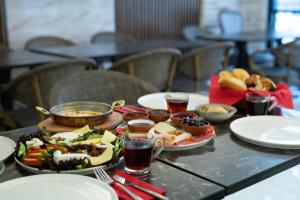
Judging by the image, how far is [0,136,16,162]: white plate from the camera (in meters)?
1.11

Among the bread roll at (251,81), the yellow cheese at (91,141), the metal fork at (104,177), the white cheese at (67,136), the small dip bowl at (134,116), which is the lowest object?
the metal fork at (104,177)

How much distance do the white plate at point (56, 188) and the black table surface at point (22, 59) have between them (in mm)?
1982

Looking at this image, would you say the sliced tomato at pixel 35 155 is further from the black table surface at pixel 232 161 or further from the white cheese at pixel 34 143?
the black table surface at pixel 232 161

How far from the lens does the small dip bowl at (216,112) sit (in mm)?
1444

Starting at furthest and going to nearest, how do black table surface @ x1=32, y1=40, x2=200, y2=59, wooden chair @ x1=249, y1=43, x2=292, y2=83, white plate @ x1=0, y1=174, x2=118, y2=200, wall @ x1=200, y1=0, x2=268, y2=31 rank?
wall @ x1=200, y1=0, x2=268, y2=31 → wooden chair @ x1=249, y1=43, x2=292, y2=83 → black table surface @ x1=32, y1=40, x2=200, y2=59 → white plate @ x1=0, y1=174, x2=118, y2=200

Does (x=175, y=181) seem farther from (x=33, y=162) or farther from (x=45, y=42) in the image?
(x=45, y=42)

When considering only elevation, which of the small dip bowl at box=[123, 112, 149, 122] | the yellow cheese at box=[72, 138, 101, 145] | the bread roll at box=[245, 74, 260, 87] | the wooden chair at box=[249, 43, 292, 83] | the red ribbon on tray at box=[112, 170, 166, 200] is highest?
the bread roll at box=[245, 74, 260, 87]

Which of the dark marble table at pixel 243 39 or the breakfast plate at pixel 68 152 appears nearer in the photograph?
the breakfast plate at pixel 68 152

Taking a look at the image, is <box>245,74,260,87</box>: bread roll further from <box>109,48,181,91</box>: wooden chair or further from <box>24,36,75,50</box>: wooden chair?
<box>24,36,75,50</box>: wooden chair

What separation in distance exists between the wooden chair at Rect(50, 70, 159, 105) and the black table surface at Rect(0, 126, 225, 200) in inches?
35.2

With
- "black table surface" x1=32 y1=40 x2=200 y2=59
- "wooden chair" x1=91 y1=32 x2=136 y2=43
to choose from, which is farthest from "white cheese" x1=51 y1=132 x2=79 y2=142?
"wooden chair" x1=91 y1=32 x2=136 y2=43

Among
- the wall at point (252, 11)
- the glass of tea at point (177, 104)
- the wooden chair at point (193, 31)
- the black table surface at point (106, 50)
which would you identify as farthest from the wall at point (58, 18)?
the glass of tea at point (177, 104)

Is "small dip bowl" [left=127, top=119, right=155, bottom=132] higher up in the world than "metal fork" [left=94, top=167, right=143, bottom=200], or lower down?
higher up

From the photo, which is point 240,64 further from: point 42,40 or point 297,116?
point 297,116
